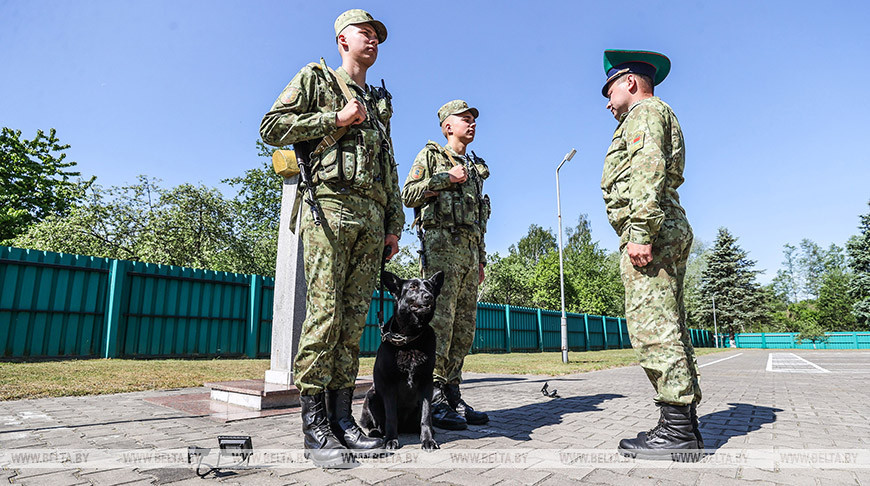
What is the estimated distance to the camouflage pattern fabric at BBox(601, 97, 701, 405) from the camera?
272 centimetres

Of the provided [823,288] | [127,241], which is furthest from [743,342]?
[127,241]

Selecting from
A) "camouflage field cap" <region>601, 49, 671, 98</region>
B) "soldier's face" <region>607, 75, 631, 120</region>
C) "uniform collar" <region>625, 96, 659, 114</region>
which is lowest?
"uniform collar" <region>625, 96, 659, 114</region>

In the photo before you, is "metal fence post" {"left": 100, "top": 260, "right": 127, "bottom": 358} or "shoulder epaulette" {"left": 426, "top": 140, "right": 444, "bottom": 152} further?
"metal fence post" {"left": 100, "top": 260, "right": 127, "bottom": 358}

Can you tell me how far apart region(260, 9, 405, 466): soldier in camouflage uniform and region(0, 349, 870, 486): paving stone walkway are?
35cm

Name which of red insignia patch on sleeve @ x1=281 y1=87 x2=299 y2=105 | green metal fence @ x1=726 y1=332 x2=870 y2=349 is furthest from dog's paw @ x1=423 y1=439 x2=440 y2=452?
green metal fence @ x1=726 y1=332 x2=870 y2=349

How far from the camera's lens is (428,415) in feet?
9.57

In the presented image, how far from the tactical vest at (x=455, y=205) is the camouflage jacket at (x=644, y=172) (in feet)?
4.01

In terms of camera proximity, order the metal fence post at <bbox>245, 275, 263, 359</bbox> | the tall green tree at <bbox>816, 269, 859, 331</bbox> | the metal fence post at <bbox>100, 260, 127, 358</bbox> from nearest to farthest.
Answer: the metal fence post at <bbox>100, 260, 127, 358</bbox>, the metal fence post at <bbox>245, 275, 263, 359</bbox>, the tall green tree at <bbox>816, 269, 859, 331</bbox>

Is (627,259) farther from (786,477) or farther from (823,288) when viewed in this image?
(823,288)

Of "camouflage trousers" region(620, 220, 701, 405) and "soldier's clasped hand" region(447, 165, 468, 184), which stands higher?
"soldier's clasped hand" region(447, 165, 468, 184)

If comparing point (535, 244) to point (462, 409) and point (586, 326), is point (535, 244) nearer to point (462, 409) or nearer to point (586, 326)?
point (586, 326)

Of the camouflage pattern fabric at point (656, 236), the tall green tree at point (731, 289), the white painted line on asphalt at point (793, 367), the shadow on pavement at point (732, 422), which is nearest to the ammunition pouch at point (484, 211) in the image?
the camouflage pattern fabric at point (656, 236)

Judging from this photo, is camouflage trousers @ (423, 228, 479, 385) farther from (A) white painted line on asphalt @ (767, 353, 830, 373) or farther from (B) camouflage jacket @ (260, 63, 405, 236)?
(A) white painted line on asphalt @ (767, 353, 830, 373)

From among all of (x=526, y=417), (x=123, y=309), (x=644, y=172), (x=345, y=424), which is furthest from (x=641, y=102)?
(x=123, y=309)
